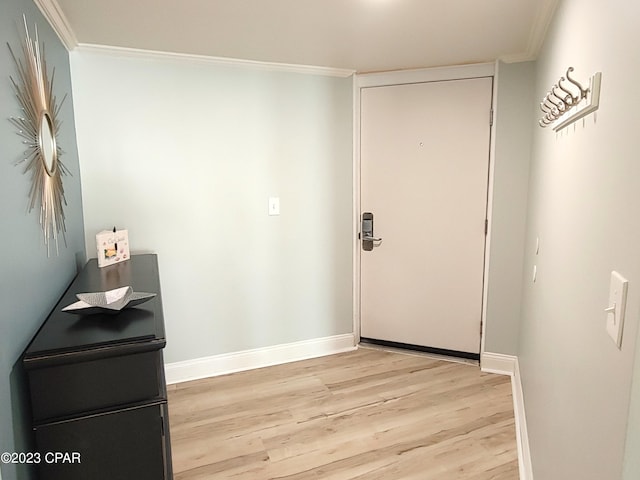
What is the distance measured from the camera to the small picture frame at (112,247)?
7.88 feet

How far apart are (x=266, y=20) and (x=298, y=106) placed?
98 centimetres

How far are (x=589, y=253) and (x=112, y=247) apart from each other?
228cm

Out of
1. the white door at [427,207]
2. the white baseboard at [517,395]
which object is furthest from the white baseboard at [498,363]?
the white door at [427,207]

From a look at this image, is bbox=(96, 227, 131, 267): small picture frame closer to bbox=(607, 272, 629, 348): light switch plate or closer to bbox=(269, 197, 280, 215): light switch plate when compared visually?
bbox=(269, 197, 280, 215): light switch plate

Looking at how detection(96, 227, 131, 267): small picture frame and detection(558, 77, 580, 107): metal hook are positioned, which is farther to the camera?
detection(96, 227, 131, 267): small picture frame

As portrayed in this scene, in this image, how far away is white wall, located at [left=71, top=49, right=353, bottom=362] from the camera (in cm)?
268

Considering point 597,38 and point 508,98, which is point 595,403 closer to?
point 597,38

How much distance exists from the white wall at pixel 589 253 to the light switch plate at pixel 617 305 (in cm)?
2

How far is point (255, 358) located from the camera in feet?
10.6

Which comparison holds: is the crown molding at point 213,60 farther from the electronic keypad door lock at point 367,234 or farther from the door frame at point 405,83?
the electronic keypad door lock at point 367,234

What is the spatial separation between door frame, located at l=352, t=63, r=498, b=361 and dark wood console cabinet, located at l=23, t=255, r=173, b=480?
2.14 meters

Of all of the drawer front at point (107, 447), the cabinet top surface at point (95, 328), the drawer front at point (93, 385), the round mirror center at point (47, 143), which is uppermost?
the round mirror center at point (47, 143)

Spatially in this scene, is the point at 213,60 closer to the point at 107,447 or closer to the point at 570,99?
the point at 570,99

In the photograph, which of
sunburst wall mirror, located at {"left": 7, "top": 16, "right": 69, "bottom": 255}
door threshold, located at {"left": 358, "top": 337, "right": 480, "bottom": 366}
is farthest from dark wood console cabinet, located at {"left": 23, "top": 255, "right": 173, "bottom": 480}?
door threshold, located at {"left": 358, "top": 337, "right": 480, "bottom": 366}
